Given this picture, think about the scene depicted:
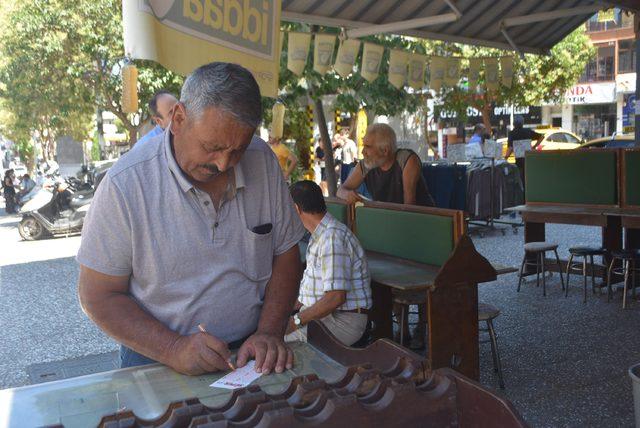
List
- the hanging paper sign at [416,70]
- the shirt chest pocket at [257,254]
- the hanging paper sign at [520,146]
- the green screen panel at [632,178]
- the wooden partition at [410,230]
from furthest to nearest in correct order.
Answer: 1. the hanging paper sign at [520,146]
2. the hanging paper sign at [416,70]
3. the green screen panel at [632,178]
4. the wooden partition at [410,230]
5. the shirt chest pocket at [257,254]

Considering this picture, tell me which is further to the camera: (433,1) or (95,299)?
(433,1)

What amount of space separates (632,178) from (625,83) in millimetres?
37293

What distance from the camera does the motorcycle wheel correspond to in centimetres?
1566

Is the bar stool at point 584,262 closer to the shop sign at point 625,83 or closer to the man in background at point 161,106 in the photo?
the man in background at point 161,106

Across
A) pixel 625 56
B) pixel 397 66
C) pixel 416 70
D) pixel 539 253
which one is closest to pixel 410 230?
pixel 539 253

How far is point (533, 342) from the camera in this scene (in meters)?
6.09

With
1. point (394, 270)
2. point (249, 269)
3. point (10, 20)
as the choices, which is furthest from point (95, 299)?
point (10, 20)

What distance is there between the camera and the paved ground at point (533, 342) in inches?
187

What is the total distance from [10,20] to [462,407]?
2099cm

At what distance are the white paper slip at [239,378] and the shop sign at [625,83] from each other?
42.8 meters

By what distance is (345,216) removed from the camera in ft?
20.7

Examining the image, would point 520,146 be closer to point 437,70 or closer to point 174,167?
point 437,70

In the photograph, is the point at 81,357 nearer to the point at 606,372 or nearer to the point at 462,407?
the point at 606,372

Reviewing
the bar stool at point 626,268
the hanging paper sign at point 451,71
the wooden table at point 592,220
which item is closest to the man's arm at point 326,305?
the wooden table at point 592,220
